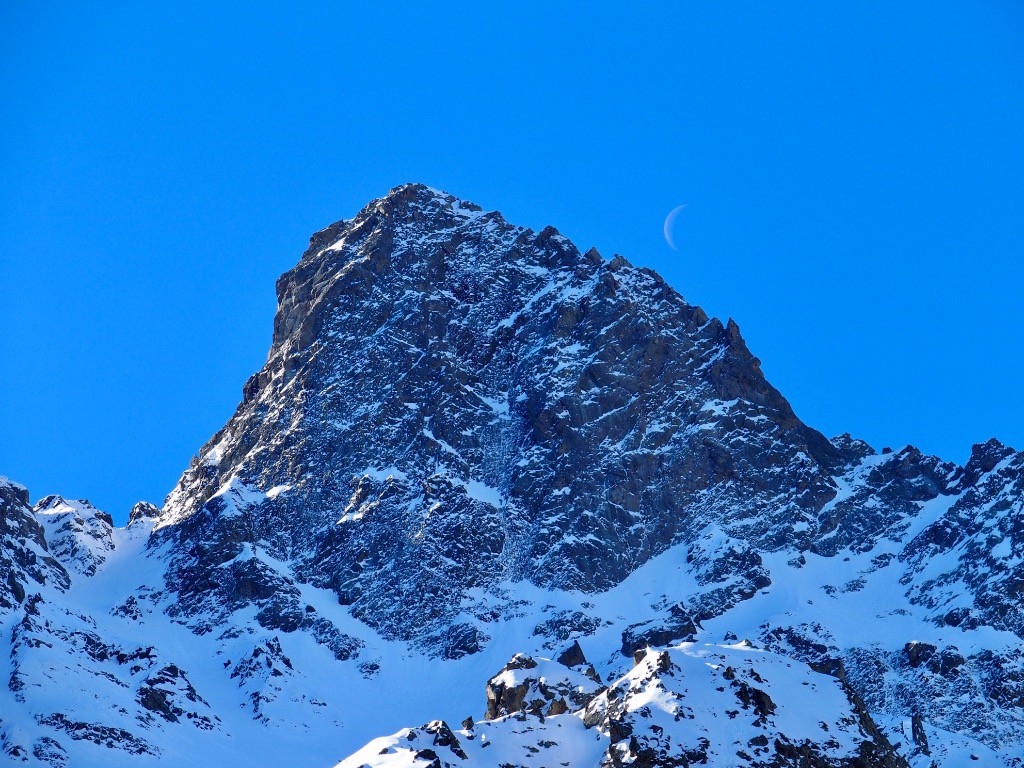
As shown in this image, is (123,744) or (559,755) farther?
(123,744)

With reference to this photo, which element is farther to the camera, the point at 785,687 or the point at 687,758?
the point at 785,687

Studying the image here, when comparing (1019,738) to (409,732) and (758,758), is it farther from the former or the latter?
(409,732)

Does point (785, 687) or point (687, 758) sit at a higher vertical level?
point (785, 687)

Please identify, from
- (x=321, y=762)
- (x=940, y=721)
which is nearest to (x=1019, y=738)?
(x=940, y=721)

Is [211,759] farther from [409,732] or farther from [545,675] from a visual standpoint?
[409,732]

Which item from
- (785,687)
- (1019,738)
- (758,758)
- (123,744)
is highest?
(123,744)

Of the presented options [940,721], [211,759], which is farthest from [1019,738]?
[211,759]

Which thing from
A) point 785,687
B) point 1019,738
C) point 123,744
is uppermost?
point 123,744

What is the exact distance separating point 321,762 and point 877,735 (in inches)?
3322

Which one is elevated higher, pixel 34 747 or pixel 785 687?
pixel 34 747

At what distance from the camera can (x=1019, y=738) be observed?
634 ft

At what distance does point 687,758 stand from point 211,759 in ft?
282

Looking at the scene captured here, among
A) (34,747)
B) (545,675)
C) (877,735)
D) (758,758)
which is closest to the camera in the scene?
(758,758)

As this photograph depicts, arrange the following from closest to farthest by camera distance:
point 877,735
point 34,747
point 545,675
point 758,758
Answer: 1. point 758,758
2. point 877,735
3. point 545,675
4. point 34,747
